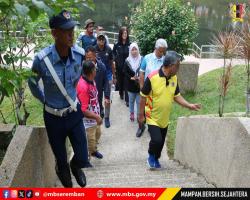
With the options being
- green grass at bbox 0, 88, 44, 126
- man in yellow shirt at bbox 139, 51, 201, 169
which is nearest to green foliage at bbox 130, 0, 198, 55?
green grass at bbox 0, 88, 44, 126

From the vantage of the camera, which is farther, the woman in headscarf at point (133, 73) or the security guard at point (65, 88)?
the woman in headscarf at point (133, 73)

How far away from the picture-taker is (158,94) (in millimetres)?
6285

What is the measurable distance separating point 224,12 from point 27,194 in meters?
37.3

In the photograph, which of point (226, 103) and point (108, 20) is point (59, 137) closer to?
point (226, 103)

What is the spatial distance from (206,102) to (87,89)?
5297mm

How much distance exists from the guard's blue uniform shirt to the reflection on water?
2501cm

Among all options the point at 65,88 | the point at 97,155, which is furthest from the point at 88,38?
the point at 65,88

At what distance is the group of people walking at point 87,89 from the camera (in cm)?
434

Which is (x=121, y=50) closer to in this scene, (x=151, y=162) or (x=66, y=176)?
(x=151, y=162)

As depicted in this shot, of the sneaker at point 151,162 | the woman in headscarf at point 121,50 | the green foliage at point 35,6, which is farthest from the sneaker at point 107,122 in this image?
the green foliage at point 35,6

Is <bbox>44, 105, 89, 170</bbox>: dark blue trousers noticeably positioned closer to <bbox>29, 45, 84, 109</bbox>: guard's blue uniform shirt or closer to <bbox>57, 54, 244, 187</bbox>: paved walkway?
<bbox>29, 45, 84, 109</bbox>: guard's blue uniform shirt

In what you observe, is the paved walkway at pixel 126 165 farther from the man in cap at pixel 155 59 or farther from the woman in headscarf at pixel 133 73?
the man in cap at pixel 155 59

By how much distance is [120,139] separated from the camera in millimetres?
8836

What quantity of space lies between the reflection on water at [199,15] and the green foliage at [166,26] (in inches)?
675
